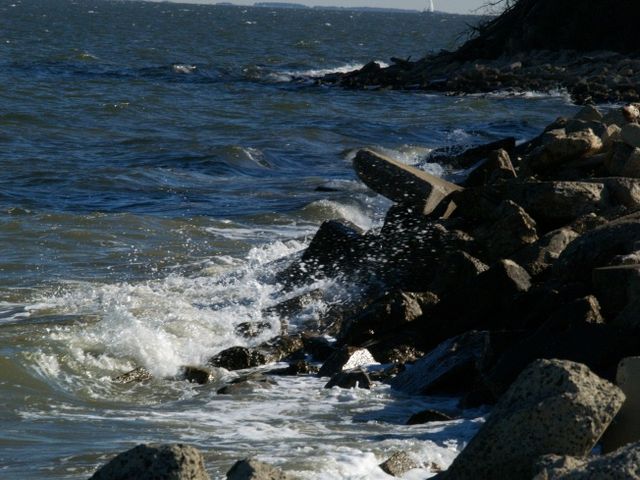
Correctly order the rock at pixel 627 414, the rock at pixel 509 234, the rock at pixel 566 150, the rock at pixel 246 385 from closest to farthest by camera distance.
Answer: the rock at pixel 627 414 → the rock at pixel 246 385 → the rock at pixel 509 234 → the rock at pixel 566 150

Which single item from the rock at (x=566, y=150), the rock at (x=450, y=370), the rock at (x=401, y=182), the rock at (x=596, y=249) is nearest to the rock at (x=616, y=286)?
the rock at (x=596, y=249)

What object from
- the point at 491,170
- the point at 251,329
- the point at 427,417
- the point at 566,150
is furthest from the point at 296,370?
the point at 491,170

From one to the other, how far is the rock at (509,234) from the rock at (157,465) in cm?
527

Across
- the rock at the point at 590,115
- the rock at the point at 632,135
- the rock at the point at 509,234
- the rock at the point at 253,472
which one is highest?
the rock at the point at 632,135

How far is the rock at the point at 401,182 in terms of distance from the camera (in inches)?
423

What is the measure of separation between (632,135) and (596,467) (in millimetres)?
6805

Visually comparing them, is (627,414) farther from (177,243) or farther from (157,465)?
(177,243)

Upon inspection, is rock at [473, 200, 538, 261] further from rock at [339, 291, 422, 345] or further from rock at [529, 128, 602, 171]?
rock at [529, 128, 602, 171]

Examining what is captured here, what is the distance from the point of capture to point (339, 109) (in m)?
28.3

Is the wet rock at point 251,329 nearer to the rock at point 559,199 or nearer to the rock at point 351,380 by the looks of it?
the rock at point 351,380

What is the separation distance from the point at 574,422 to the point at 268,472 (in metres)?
1.22

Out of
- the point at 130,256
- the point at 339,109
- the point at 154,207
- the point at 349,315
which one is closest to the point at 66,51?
the point at 339,109

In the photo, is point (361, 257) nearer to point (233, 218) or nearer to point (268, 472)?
point (233, 218)

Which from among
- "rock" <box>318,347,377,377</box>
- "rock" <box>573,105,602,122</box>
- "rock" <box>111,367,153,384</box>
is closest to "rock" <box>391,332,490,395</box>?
"rock" <box>318,347,377,377</box>
